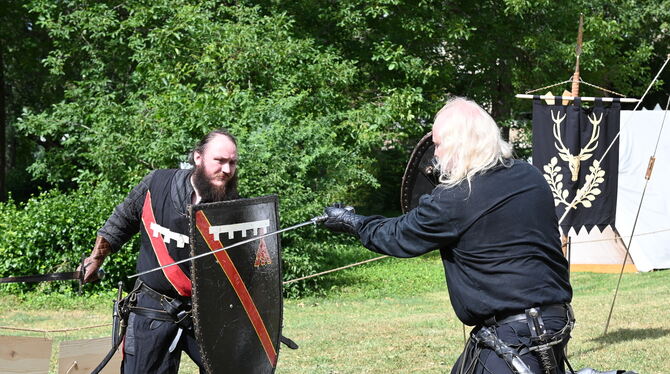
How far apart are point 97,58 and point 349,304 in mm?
8104

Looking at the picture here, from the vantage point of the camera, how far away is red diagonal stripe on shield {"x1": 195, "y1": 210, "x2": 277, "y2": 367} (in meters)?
4.59

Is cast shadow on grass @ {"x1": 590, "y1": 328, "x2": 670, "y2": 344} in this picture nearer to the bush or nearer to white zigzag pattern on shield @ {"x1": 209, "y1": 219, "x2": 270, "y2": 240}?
white zigzag pattern on shield @ {"x1": 209, "y1": 219, "x2": 270, "y2": 240}

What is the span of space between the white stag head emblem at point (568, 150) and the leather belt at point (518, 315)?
438 centimetres

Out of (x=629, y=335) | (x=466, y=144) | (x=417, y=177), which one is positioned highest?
(x=466, y=144)

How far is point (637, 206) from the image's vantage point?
49.3ft

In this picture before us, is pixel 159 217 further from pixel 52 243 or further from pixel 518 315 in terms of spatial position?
pixel 52 243

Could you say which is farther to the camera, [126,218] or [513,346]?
[126,218]

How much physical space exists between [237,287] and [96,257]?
0.87 m

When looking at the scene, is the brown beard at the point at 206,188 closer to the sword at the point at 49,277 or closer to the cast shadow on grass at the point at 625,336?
the sword at the point at 49,277

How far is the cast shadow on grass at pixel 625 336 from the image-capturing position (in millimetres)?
8492

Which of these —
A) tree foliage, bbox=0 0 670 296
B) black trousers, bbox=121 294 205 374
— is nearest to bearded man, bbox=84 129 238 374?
black trousers, bbox=121 294 205 374

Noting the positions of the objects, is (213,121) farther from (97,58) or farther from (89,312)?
(97,58)

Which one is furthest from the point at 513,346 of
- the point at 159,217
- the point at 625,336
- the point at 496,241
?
the point at 625,336

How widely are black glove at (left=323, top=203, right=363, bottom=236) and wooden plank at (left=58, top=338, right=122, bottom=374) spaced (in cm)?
222
